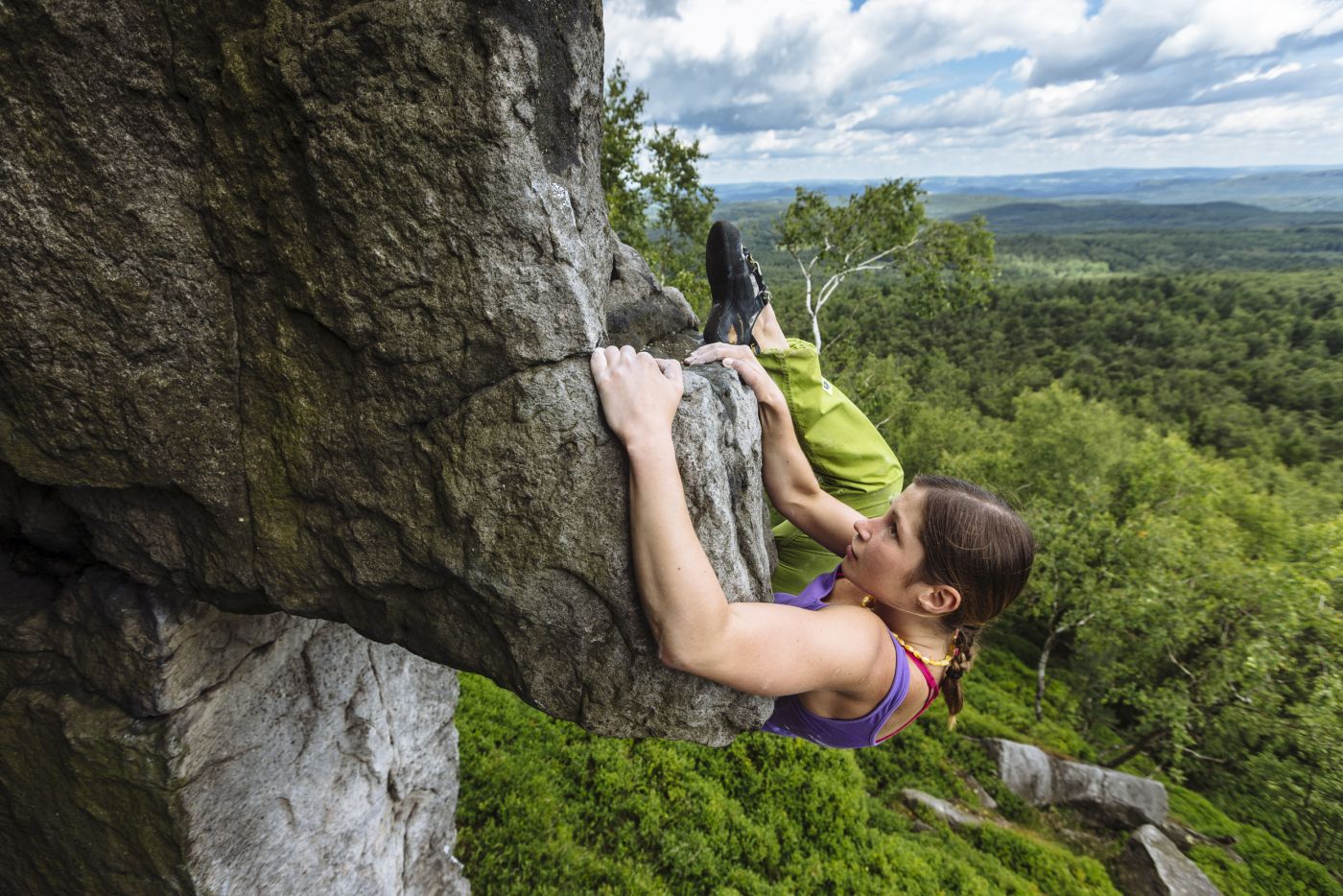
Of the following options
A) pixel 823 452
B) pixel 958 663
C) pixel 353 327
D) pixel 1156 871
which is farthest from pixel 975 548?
→ pixel 1156 871

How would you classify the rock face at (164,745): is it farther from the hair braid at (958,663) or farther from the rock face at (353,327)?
the hair braid at (958,663)

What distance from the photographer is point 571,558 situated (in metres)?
2.75

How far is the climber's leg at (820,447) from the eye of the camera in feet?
12.9

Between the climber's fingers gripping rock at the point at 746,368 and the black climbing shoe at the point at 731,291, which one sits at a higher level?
the black climbing shoe at the point at 731,291

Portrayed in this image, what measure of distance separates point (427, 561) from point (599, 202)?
6.42 feet

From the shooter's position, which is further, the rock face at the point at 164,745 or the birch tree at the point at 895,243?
the birch tree at the point at 895,243

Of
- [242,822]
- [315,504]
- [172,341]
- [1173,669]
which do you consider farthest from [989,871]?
[1173,669]

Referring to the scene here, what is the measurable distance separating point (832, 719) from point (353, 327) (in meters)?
2.88

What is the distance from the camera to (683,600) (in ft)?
8.20

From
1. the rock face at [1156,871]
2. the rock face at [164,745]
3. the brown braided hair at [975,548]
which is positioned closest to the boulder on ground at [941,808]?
the rock face at [1156,871]

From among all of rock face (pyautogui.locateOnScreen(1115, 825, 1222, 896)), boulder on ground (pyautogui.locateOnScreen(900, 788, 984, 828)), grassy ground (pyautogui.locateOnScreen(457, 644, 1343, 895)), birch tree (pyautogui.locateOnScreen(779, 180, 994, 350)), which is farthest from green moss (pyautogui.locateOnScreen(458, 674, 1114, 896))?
birch tree (pyautogui.locateOnScreen(779, 180, 994, 350))

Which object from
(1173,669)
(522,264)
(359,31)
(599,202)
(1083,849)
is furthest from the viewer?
(1173,669)

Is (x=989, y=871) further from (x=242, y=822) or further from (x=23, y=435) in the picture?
(x=23, y=435)

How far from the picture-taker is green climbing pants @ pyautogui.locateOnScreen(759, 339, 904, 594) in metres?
3.92
